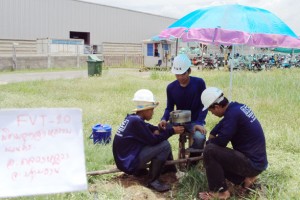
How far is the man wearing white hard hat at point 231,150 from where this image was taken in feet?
11.2

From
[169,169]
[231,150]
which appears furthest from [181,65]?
[169,169]

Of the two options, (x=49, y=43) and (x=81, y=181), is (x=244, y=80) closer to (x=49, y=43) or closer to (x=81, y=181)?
(x=81, y=181)

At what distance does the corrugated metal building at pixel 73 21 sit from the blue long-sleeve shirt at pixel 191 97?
28.6 meters

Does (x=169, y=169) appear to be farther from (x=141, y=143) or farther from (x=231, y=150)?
(x=231, y=150)

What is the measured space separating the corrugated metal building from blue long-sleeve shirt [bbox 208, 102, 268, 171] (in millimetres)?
29622

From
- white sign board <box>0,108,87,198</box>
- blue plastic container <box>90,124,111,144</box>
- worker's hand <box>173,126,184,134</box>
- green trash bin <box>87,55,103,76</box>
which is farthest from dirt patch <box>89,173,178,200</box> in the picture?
green trash bin <box>87,55,103,76</box>

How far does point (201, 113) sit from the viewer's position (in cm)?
427

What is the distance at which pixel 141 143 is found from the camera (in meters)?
3.85

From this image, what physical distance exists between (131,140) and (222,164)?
98 cm

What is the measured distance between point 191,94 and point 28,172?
224 centimetres

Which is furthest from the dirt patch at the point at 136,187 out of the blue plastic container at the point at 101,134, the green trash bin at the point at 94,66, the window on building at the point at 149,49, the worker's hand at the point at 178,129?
the window on building at the point at 149,49

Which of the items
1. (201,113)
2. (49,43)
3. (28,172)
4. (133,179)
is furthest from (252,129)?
(49,43)

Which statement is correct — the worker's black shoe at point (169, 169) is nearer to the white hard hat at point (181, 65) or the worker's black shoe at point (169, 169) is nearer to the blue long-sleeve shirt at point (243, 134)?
the blue long-sleeve shirt at point (243, 134)

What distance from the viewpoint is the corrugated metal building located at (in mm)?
30375
